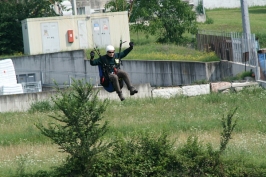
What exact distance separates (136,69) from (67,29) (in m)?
8.29

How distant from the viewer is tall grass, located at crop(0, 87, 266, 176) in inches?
772

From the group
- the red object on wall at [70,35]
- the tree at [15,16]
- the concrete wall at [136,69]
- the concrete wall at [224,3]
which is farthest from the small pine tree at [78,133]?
the concrete wall at [224,3]

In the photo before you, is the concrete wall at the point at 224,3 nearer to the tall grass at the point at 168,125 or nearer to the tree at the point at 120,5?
the tree at the point at 120,5

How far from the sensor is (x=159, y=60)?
41969mm

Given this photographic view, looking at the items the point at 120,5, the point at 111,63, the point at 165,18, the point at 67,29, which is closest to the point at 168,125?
the point at 111,63

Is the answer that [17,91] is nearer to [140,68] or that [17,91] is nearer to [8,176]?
[140,68]

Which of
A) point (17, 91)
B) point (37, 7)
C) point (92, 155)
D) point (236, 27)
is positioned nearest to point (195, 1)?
point (236, 27)

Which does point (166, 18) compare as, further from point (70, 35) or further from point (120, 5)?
point (70, 35)

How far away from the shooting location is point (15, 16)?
51125 millimetres

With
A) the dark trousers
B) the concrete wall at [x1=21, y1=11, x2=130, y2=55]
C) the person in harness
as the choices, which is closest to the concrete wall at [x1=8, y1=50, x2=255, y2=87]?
the concrete wall at [x1=21, y1=11, x2=130, y2=55]

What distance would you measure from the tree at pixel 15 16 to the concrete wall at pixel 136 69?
4393mm

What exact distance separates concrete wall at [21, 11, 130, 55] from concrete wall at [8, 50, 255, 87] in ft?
8.66

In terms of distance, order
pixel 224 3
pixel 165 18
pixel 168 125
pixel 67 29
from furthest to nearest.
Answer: pixel 224 3
pixel 165 18
pixel 67 29
pixel 168 125

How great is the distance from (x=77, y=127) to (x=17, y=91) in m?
21.3
